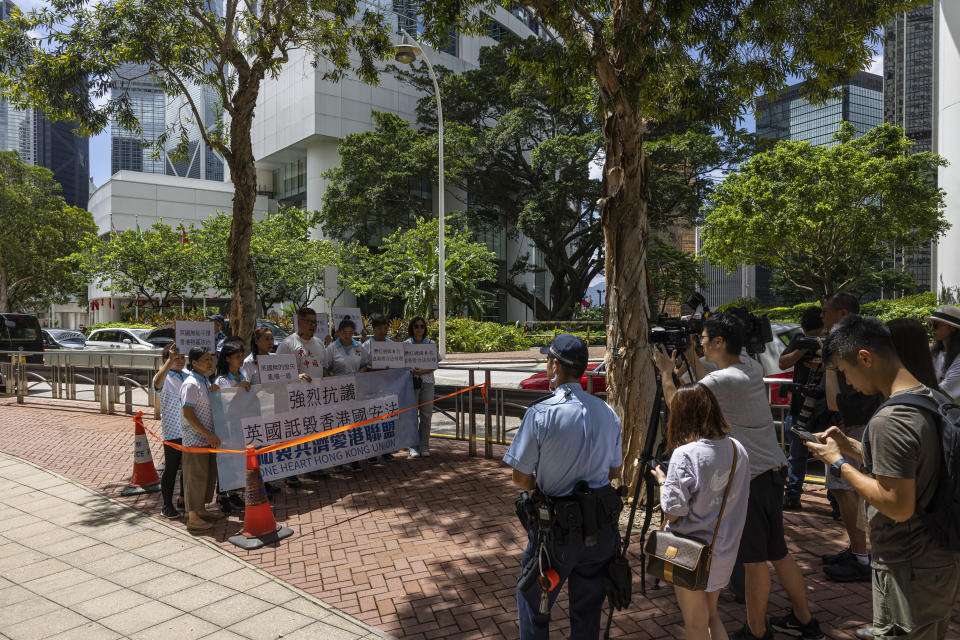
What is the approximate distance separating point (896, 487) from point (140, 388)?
45.8ft

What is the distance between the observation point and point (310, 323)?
742cm

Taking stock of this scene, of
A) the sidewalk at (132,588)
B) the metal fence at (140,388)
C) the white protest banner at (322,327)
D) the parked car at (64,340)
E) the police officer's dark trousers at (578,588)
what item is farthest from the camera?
the parked car at (64,340)

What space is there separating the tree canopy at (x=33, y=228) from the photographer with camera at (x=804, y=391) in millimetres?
38443

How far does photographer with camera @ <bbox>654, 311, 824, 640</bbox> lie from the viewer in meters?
3.28

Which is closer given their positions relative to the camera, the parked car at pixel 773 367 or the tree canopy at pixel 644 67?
the tree canopy at pixel 644 67

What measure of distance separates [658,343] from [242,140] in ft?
24.2

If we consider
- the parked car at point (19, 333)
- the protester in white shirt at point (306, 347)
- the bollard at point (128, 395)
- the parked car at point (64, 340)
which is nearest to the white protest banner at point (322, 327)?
the protester in white shirt at point (306, 347)

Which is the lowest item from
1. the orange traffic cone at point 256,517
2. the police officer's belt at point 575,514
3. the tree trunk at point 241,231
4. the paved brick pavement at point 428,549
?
the paved brick pavement at point 428,549

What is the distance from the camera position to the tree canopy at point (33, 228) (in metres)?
35.7

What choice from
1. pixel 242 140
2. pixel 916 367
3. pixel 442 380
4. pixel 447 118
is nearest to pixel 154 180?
pixel 447 118

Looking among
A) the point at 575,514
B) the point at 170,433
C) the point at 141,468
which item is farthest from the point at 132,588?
the point at 575,514

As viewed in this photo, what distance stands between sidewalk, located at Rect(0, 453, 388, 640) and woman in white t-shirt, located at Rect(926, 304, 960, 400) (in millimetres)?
4102

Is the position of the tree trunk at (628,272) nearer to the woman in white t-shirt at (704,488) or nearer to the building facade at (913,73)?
the woman in white t-shirt at (704,488)

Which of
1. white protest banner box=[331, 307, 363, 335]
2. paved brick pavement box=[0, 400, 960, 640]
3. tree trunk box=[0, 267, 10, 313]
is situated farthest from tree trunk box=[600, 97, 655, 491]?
tree trunk box=[0, 267, 10, 313]
